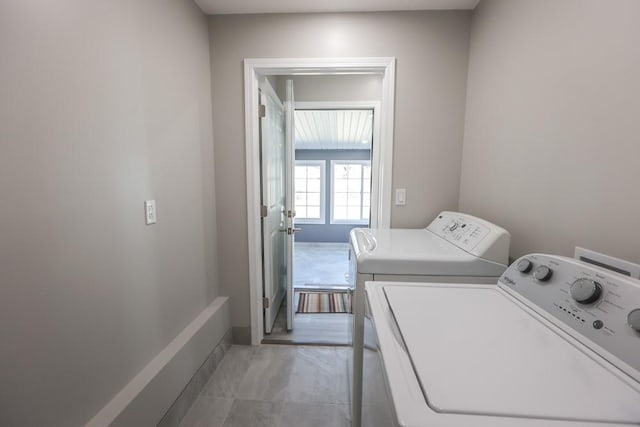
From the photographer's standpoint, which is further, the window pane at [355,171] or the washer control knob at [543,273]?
the window pane at [355,171]

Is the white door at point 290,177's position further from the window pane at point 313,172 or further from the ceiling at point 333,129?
the window pane at point 313,172

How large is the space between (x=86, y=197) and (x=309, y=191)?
5.14 meters

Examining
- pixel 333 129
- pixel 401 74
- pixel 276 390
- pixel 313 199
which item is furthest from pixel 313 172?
pixel 276 390

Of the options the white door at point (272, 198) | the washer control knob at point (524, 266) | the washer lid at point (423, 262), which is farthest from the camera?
the white door at point (272, 198)

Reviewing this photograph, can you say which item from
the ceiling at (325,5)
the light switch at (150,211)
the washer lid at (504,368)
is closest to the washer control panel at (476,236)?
the washer lid at (504,368)

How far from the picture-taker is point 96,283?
97 cm

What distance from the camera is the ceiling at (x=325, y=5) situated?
1.59 meters

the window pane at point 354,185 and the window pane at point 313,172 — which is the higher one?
the window pane at point 313,172

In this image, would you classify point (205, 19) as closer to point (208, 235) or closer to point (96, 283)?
point (208, 235)

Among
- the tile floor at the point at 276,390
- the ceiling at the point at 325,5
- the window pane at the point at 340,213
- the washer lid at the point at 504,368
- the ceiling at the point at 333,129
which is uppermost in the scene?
the ceiling at the point at 325,5

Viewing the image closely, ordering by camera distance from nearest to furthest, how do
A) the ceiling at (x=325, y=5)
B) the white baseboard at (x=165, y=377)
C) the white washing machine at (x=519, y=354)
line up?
the white washing machine at (x=519, y=354)
the white baseboard at (x=165, y=377)
the ceiling at (x=325, y=5)

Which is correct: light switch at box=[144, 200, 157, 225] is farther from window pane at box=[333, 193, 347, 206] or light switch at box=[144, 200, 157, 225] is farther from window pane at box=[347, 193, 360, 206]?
window pane at box=[347, 193, 360, 206]

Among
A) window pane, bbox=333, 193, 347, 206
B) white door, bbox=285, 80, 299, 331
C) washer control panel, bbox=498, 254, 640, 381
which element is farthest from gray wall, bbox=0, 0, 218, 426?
window pane, bbox=333, 193, 347, 206

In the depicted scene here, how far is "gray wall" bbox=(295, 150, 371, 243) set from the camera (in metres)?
5.78
